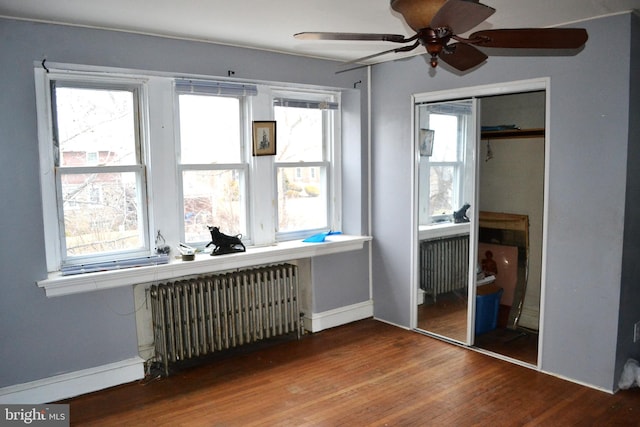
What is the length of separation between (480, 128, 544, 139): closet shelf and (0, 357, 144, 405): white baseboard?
321cm

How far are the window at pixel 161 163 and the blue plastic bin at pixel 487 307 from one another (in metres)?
1.62

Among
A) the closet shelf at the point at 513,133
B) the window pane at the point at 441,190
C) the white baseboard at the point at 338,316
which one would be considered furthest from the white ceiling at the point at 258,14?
the white baseboard at the point at 338,316

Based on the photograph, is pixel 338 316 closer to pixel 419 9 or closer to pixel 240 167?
pixel 240 167

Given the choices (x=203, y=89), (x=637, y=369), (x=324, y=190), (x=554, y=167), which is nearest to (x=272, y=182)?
(x=324, y=190)

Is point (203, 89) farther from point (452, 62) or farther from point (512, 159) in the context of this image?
point (512, 159)

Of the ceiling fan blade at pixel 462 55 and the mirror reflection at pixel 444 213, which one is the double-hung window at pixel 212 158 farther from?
the ceiling fan blade at pixel 462 55

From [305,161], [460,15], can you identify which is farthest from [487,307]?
[460,15]

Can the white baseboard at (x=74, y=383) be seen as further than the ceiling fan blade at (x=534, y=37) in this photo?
Yes

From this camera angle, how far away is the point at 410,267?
448 cm

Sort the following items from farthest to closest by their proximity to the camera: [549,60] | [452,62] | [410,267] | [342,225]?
[342,225] → [410,267] → [549,60] → [452,62]

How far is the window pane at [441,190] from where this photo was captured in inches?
162

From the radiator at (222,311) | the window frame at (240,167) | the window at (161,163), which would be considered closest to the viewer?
the window at (161,163)

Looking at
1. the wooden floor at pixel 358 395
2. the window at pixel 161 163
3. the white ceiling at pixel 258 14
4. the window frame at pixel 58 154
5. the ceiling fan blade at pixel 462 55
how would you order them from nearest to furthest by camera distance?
the ceiling fan blade at pixel 462 55 → the white ceiling at pixel 258 14 → the wooden floor at pixel 358 395 → the window frame at pixel 58 154 → the window at pixel 161 163

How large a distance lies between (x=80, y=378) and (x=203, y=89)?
2209 millimetres
